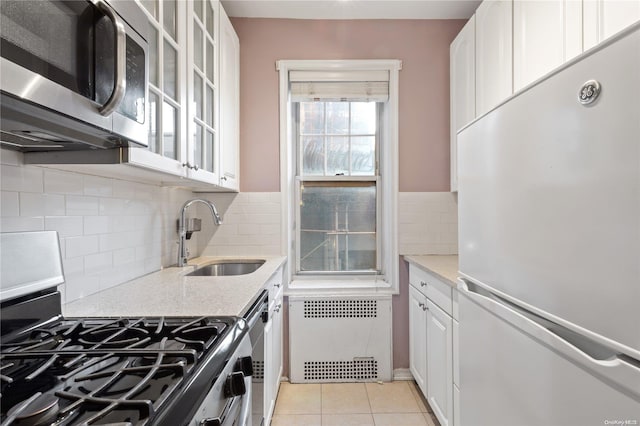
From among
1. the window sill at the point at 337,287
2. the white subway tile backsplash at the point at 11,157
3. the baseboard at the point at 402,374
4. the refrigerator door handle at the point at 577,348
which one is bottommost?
the baseboard at the point at 402,374

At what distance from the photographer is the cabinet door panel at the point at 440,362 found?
5.31ft

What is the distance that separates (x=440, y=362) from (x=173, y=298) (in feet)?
4.48

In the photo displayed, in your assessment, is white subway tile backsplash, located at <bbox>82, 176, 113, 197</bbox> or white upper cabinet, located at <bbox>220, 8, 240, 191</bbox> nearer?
white subway tile backsplash, located at <bbox>82, 176, 113, 197</bbox>

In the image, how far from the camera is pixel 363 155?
2.66 metres

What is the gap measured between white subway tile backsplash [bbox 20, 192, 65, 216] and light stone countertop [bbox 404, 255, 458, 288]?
154 centimetres

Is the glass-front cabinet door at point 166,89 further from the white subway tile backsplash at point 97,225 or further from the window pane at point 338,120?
the window pane at point 338,120

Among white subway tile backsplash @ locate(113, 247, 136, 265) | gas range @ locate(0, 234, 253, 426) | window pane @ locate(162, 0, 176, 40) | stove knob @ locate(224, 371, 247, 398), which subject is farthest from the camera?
white subway tile backsplash @ locate(113, 247, 136, 265)

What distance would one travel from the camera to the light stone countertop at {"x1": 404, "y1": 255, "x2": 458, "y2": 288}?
1596 mm

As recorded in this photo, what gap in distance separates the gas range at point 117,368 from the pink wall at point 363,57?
1.61 metres

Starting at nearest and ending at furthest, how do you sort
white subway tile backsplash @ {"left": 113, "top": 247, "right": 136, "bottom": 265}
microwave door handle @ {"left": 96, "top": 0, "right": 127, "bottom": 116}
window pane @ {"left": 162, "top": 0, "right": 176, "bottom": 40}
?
microwave door handle @ {"left": 96, "top": 0, "right": 127, "bottom": 116} < window pane @ {"left": 162, "top": 0, "right": 176, "bottom": 40} < white subway tile backsplash @ {"left": 113, "top": 247, "right": 136, "bottom": 265}

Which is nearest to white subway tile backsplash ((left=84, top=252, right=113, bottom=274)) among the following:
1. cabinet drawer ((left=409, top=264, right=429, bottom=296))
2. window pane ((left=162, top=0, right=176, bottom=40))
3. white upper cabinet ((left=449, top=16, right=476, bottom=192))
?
window pane ((left=162, top=0, right=176, bottom=40))

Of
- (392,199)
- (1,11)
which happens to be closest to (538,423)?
(1,11)

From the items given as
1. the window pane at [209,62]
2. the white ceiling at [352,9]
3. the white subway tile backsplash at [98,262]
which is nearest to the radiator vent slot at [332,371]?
the white subway tile backsplash at [98,262]

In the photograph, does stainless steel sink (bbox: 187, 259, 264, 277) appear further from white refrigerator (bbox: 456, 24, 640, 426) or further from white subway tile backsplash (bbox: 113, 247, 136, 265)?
white refrigerator (bbox: 456, 24, 640, 426)
